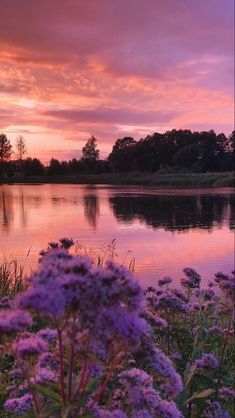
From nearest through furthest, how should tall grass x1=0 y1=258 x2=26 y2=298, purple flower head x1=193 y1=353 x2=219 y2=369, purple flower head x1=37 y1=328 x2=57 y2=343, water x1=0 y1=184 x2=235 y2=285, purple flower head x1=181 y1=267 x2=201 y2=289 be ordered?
purple flower head x1=37 y1=328 x2=57 y2=343 < purple flower head x1=193 y1=353 x2=219 y2=369 < purple flower head x1=181 y1=267 x2=201 y2=289 < tall grass x1=0 y1=258 x2=26 y2=298 < water x1=0 y1=184 x2=235 y2=285

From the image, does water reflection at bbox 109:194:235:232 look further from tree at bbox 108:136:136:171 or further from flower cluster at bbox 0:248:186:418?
tree at bbox 108:136:136:171

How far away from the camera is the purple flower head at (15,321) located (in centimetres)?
164

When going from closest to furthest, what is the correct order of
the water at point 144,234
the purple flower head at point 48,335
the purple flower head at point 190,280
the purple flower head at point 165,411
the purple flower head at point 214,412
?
the purple flower head at point 165,411, the purple flower head at point 48,335, the purple flower head at point 214,412, the purple flower head at point 190,280, the water at point 144,234

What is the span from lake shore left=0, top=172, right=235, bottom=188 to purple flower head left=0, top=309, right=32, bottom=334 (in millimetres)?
67227

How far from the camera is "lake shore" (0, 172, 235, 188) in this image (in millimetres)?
70250

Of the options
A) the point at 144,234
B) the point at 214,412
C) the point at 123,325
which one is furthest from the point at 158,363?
the point at 144,234

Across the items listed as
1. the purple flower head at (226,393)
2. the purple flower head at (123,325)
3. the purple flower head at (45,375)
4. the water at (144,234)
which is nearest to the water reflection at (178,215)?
the water at (144,234)

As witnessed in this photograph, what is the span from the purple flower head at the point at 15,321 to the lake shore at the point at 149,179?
67.2 metres

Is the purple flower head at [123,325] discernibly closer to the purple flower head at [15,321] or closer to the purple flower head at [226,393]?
the purple flower head at [15,321]

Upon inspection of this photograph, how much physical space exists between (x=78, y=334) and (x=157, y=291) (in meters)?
2.40

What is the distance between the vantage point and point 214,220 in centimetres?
2670

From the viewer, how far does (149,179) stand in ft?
268

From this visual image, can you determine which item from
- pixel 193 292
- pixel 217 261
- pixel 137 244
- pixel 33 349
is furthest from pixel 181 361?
pixel 137 244

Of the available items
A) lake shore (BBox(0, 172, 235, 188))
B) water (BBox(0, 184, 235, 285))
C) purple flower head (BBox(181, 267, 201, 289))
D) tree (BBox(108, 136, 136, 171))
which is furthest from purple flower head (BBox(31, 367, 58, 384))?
tree (BBox(108, 136, 136, 171))
